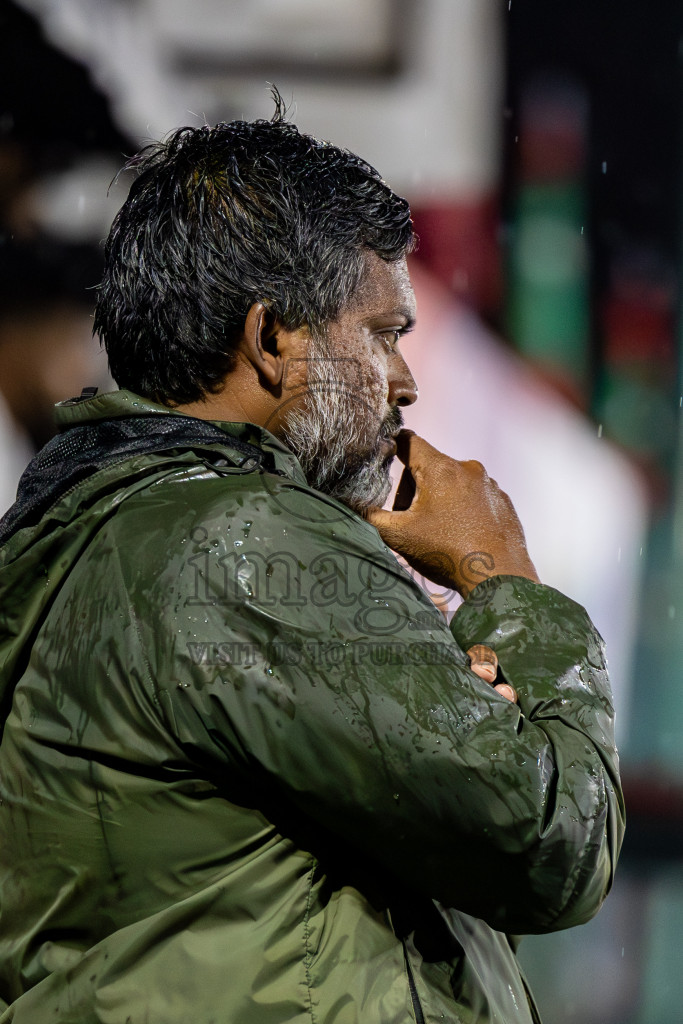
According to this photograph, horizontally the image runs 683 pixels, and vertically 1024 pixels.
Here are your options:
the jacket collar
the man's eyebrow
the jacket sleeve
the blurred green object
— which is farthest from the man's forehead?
the blurred green object

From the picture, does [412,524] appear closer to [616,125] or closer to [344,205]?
[344,205]

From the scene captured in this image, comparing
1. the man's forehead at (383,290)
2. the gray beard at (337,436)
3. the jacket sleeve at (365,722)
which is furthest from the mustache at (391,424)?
the jacket sleeve at (365,722)

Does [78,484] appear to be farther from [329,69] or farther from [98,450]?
[329,69]

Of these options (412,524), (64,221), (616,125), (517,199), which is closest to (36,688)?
(412,524)

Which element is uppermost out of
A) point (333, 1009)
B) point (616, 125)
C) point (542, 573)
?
point (616, 125)

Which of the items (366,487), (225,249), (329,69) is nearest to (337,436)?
(366,487)

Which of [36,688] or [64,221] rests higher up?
[64,221]

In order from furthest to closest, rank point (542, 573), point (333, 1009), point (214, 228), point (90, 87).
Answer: point (542, 573) → point (90, 87) → point (214, 228) → point (333, 1009)

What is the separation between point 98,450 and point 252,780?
30 centimetres

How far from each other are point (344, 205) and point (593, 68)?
1445 millimetres

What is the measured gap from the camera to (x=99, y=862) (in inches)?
27.5

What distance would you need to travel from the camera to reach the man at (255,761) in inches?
26.5

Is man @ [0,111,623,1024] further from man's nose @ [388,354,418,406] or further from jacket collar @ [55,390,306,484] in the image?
man's nose @ [388,354,418,406]

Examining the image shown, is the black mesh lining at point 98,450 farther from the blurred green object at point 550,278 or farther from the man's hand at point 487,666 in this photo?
the blurred green object at point 550,278
